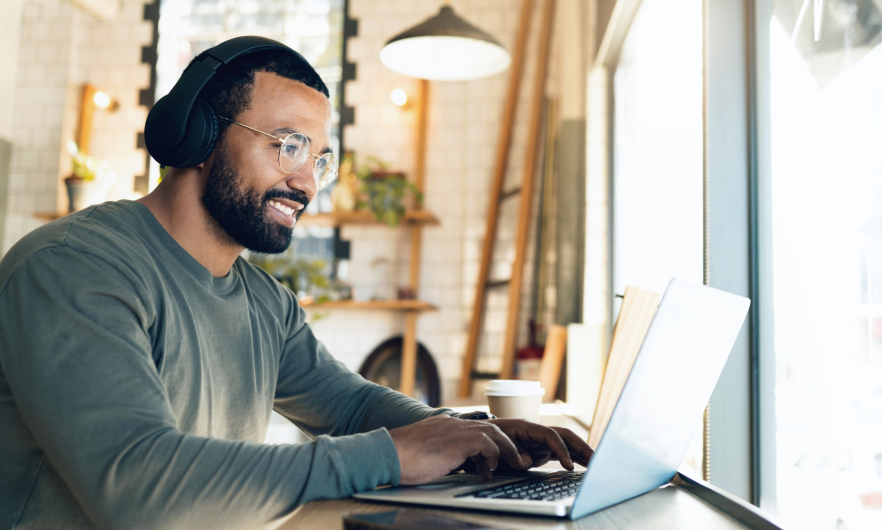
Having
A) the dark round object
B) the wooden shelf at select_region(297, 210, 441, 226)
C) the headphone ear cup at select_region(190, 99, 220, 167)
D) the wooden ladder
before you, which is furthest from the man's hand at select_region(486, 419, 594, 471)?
the dark round object

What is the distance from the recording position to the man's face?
1370 millimetres

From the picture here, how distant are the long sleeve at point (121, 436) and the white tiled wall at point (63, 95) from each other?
472 centimetres

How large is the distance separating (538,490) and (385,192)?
3764 mm

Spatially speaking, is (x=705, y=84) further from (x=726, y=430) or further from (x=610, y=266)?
(x=610, y=266)

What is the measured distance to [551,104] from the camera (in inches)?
180

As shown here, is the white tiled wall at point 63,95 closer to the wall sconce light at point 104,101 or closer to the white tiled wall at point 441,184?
the wall sconce light at point 104,101

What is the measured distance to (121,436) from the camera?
0.83 m

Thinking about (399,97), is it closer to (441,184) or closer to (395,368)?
(441,184)

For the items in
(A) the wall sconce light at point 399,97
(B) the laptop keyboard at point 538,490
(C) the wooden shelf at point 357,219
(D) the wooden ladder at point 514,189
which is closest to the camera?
(B) the laptop keyboard at point 538,490

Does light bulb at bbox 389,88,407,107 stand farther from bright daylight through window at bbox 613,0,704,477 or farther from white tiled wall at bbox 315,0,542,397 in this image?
bright daylight through window at bbox 613,0,704,477

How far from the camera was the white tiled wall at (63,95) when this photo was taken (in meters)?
5.17

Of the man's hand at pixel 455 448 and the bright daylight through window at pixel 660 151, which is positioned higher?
the bright daylight through window at pixel 660 151

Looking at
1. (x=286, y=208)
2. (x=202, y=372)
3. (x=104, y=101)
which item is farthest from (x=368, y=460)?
(x=104, y=101)

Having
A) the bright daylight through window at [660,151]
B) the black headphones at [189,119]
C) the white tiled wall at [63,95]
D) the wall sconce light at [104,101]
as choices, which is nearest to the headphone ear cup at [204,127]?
the black headphones at [189,119]
